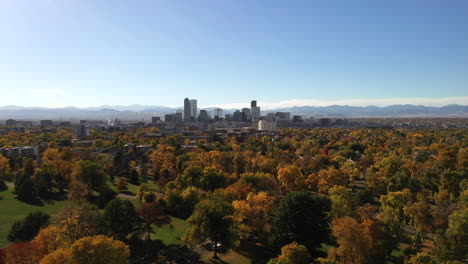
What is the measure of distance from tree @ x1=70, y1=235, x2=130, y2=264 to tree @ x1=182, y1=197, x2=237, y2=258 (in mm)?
5626

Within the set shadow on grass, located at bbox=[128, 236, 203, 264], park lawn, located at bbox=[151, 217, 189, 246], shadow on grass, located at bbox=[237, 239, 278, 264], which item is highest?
shadow on grass, located at bbox=[128, 236, 203, 264]

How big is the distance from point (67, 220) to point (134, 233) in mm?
5070

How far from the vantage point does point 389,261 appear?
1920 cm

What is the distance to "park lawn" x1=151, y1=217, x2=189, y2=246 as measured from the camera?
22.3 metres

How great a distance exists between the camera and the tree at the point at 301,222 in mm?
20047

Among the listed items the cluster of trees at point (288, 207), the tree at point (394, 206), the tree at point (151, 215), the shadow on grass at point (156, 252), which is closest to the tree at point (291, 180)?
the cluster of trees at point (288, 207)

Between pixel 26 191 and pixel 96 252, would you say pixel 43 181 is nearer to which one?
pixel 26 191

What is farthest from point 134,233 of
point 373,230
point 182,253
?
point 373,230

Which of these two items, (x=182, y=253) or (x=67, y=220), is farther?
(x=182, y=253)

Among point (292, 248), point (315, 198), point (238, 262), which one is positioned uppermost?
point (315, 198)

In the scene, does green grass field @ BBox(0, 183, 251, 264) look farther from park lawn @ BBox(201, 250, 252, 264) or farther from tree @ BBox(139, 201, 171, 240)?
tree @ BBox(139, 201, 171, 240)

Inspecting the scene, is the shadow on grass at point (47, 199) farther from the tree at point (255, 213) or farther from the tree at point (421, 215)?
the tree at point (421, 215)

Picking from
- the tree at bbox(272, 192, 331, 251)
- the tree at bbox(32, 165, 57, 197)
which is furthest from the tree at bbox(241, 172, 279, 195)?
the tree at bbox(32, 165, 57, 197)

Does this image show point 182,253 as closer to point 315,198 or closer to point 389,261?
point 315,198
